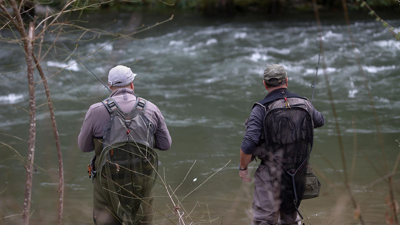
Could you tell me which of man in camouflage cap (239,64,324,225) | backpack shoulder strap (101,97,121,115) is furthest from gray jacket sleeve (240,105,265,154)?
backpack shoulder strap (101,97,121,115)

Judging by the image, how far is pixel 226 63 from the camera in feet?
40.4

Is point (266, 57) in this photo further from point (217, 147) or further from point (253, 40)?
point (217, 147)

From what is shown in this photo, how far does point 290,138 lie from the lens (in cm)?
295

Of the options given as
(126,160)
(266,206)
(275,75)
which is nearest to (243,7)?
(275,75)

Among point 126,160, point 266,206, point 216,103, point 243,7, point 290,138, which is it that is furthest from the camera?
point 243,7

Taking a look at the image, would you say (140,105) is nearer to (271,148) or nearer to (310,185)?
(271,148)

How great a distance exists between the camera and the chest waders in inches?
116

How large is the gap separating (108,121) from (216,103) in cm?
687

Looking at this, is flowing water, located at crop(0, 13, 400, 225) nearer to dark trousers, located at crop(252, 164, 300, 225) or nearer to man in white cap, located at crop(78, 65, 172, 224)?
man in white cap, located at crop(78, 65, 172, 224)

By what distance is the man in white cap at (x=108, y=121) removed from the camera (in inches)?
113

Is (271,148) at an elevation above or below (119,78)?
below

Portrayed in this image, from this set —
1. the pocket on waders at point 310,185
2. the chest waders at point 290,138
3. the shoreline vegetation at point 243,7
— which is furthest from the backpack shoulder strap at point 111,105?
the shoreline vegetation at point 243,7

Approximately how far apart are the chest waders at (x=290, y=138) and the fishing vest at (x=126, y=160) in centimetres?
83

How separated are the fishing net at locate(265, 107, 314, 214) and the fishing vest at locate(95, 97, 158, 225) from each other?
83 cm
